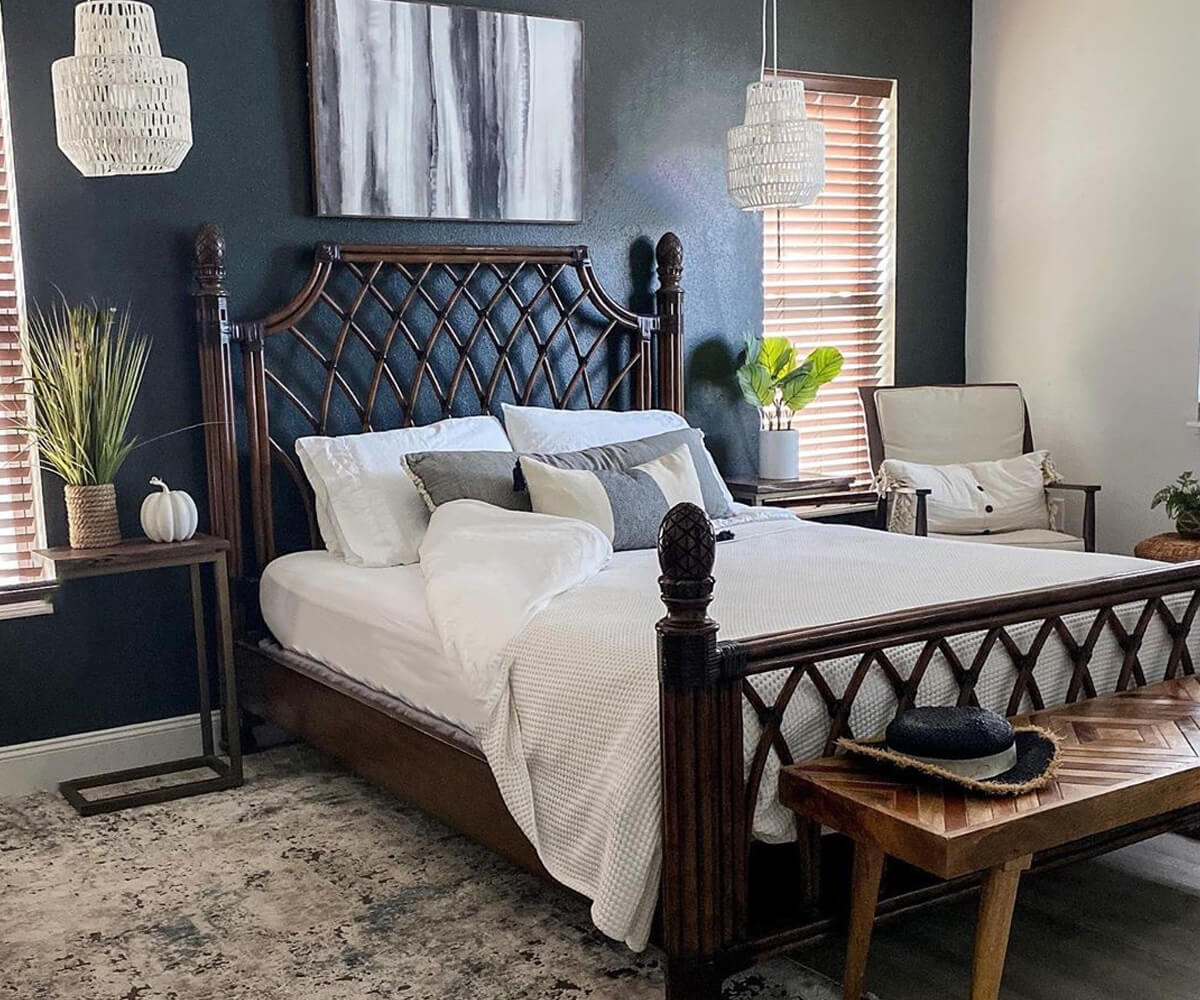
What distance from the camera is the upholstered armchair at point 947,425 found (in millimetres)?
5211

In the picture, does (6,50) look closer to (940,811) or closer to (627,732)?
(627,732)

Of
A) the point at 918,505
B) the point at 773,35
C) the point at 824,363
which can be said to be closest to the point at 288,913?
the point at 918,505

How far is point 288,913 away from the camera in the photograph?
2979 millimetres

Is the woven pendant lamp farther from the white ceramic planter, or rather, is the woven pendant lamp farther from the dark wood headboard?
the white ceramic planter

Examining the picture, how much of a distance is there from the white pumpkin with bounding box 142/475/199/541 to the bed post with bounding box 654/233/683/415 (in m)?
1.82

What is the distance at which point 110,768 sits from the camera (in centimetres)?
407

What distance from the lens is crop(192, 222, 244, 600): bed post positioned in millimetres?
3994

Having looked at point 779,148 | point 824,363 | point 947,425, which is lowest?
point 947,425

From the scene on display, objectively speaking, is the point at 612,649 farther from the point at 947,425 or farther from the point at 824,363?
the point at 947,425

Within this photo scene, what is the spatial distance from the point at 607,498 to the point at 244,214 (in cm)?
148

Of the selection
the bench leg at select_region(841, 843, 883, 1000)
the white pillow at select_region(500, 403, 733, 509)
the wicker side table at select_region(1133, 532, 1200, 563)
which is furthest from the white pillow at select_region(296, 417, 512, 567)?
the wicker side table at select_region(1133, 532, 1200, 563)

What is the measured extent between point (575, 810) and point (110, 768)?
2.10 metres

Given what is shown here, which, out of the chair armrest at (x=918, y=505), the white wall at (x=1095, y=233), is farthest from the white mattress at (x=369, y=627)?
the white wall at (x=1095, y=233)

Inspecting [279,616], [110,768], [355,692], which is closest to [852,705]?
[355,692]
